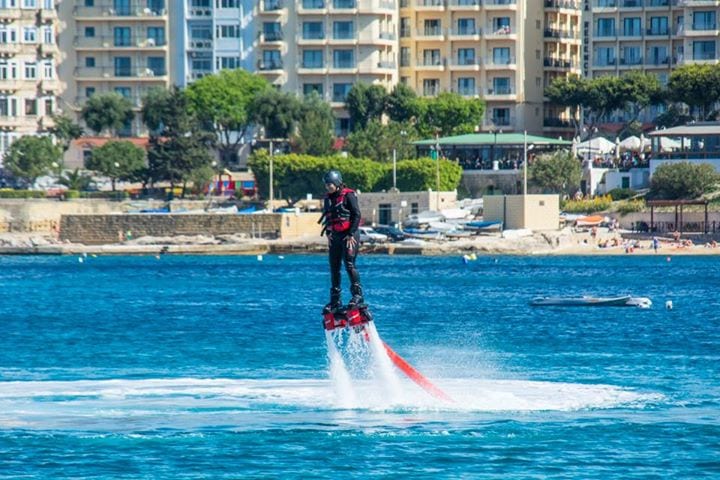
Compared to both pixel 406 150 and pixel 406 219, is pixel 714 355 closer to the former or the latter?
pixel 406 219

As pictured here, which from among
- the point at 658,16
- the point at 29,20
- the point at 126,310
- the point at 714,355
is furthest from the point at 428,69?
the point at 714,355

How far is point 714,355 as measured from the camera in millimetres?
55719

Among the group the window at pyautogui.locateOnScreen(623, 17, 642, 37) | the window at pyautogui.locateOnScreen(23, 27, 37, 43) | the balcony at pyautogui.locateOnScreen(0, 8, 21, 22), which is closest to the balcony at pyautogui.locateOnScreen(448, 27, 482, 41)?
the window at pyautogui.locateOnScreen(623, 17, 642, 37)

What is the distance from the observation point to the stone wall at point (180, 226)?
136 metres

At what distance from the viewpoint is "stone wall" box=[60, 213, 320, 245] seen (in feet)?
447

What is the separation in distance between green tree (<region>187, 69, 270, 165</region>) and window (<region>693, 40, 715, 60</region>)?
39944 mm

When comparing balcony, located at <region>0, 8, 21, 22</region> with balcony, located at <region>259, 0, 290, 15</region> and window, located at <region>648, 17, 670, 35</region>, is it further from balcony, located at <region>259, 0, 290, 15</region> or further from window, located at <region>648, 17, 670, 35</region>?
window, located at <region>648, 17, 670, 35</region>

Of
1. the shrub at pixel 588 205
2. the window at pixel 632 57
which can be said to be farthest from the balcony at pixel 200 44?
the shrub at pixel 588 205

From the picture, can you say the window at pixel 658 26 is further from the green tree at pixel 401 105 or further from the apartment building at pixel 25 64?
the apartment building at pixel 25 64

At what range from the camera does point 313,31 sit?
164 meters

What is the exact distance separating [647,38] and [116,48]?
166 ft

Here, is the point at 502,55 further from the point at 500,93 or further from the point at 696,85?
the point at 696,85

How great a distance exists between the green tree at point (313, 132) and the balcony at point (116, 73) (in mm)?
19024

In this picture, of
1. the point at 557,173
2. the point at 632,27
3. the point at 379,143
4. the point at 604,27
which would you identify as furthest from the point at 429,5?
the point at 557,173
